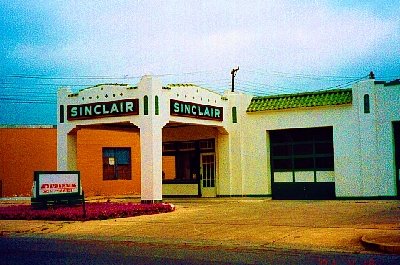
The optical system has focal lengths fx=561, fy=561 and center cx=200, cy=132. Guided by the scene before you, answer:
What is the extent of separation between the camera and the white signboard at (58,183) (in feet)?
74.6

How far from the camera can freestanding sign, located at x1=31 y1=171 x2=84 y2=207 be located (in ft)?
74.2

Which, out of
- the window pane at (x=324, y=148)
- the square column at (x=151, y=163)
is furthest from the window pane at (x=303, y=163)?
the square column at (x=151, y=163)

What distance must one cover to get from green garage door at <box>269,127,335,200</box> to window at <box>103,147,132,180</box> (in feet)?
50.8

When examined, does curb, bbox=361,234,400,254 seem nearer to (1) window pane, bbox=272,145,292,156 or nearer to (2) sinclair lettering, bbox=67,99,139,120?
(2) sinclair lettering, bbox=67,99,139,120

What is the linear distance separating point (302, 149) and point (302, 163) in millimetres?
695

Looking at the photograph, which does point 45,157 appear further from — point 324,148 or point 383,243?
point 383,243

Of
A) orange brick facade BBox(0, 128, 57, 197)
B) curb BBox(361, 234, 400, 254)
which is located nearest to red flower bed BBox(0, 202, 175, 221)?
curb BBox(361, 234, 400, 254)

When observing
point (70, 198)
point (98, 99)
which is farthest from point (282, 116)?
→ point (70, 198)

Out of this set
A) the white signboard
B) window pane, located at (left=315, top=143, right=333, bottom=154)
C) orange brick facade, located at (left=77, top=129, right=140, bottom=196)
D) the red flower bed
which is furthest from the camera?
orange brick facade, located at (left=77, top=129, right=140, bottom=196)

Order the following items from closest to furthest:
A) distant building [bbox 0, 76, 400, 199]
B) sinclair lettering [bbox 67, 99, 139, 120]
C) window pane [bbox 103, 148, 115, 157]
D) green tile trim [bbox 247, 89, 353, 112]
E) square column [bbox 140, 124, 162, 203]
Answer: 1. square column [bbox 140, 124, 162, 203]
2. distant building [bbox 0, 76, 400, 199]
3. sinclair lettering [bbox 67, 99, 139, 120]
4. green tile trim [bbox 247, 89, 353, 112]
5. window pane [bbox 103, 148, 115, 157]

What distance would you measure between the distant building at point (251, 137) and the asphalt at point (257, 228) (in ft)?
9.71

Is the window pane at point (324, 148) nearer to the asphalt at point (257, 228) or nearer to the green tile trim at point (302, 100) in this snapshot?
the green tile trim at point (302, 100)

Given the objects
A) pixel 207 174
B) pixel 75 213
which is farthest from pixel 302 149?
pixel 75 213

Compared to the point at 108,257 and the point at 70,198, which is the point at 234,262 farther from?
the point at 70,198
